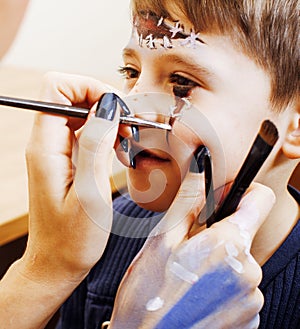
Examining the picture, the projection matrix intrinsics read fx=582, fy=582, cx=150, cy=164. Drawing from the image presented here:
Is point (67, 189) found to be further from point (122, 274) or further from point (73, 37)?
point (73, 37)

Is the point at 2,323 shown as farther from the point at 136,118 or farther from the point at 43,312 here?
the point at 136,118

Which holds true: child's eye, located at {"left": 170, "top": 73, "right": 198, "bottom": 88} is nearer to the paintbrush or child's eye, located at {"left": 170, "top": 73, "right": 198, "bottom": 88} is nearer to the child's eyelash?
the child's eyelash

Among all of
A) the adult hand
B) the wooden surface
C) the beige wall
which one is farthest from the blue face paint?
the beige wall

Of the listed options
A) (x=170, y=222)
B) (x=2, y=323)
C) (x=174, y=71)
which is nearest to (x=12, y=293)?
(x=2, y=323)

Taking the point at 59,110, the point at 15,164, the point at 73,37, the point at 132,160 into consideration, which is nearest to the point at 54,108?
the point at 59,110

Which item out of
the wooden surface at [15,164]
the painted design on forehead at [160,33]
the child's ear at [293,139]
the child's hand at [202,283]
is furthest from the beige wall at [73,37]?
the child's hand at [202,283]

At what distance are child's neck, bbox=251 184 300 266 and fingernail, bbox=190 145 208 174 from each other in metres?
0.13

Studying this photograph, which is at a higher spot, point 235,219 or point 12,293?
point 235,219

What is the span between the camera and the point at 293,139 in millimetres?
700

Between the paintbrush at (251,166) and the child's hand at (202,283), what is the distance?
0.05 feet

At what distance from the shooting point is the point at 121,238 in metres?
0.85

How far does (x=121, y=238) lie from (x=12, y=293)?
227mm

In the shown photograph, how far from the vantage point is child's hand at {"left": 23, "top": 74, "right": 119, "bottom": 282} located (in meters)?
0.58

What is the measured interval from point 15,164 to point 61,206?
0.43 m
